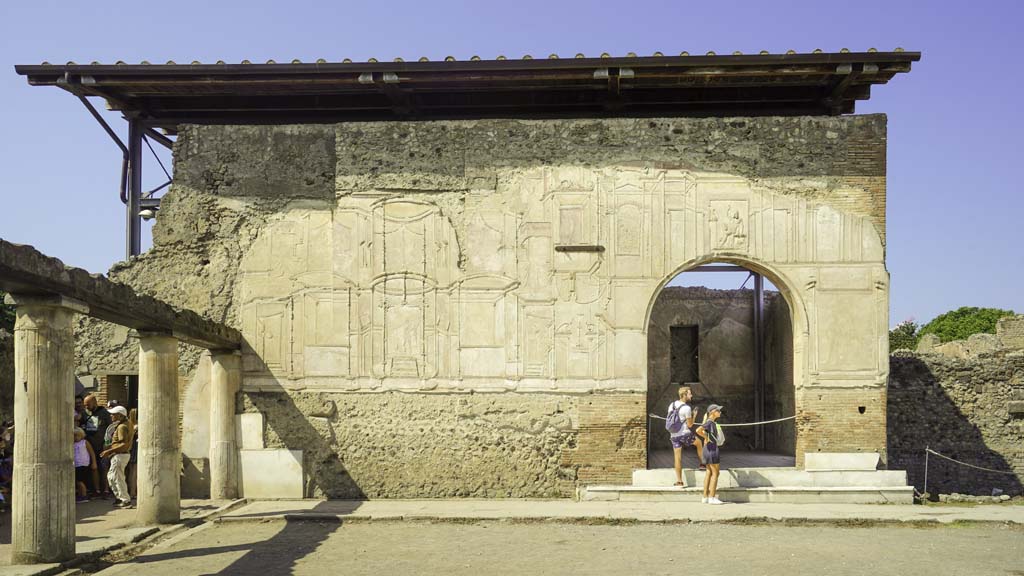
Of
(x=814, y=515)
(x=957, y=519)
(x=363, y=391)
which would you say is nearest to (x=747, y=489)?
(x=814, y=515)

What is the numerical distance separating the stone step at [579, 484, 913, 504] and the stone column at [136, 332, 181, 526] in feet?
16.6

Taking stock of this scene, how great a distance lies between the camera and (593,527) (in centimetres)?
1012

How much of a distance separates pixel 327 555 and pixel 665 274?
227 inches

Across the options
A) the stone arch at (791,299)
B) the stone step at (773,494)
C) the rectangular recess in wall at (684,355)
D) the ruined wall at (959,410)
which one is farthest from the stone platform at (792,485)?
the rectangular recess in wall at (684,355)

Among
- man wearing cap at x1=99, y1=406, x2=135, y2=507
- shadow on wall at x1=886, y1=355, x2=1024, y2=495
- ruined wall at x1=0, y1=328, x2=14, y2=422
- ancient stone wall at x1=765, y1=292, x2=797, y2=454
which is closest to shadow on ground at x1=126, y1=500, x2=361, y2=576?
man wearing cap at x1=99, y1=406, x2=135, y2=507

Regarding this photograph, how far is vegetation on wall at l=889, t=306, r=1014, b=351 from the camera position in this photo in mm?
39219

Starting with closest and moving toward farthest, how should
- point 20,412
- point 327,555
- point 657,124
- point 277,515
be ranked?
point 20,412
point 327,555
point 277,515
point 657,124

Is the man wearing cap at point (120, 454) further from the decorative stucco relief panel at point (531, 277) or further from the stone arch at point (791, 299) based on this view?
the stone arch at point (791, 299)

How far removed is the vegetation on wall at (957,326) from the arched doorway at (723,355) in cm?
2436

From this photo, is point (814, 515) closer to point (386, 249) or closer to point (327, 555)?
point (327, 555)

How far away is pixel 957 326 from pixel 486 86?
115 feet

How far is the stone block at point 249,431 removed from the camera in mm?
12219

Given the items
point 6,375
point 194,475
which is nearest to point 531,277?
point 194,475

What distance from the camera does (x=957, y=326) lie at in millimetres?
40875
